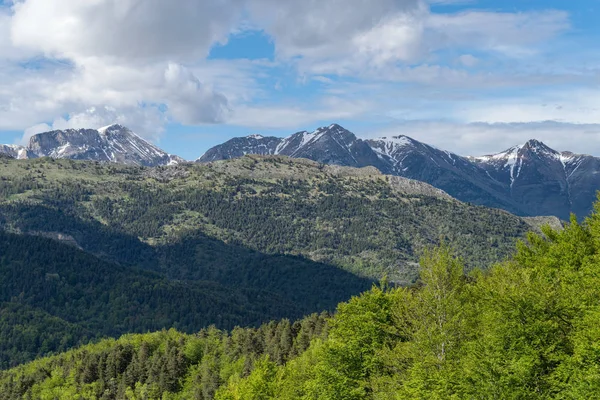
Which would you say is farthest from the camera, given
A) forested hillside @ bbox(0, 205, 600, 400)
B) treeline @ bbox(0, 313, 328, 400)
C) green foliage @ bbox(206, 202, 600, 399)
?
treeline @ bbox(0, 313, 328, 400)

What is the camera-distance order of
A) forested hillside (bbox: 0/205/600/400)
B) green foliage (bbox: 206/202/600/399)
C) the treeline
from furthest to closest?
the treeline → forested hillside (bbox: 0/205/600/400) → green foliage (bbox: 206/202/600/399)

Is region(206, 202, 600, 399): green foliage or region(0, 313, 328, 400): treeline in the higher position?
region(206, 202, 600, 399): green foliage

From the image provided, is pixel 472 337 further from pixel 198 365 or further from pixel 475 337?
pixel 198 365

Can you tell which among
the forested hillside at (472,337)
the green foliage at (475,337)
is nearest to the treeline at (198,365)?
the forested hillside at (472,337)

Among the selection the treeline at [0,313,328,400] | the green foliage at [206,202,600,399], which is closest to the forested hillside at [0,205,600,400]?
the green foliage at [206,202,600,399]

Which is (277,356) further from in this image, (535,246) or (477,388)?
(477,388)

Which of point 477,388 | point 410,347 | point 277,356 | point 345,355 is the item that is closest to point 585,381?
point 477,388

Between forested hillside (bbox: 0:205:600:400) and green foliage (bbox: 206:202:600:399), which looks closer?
green foliage (bbox: 206:202:600:399)

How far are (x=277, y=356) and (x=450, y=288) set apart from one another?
299 ft

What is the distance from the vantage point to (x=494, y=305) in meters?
62.3

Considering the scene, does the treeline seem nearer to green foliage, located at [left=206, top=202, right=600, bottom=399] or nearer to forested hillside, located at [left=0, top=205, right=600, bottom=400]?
forested hillside, located at [left=0, top=205, right=600, bottom=400]

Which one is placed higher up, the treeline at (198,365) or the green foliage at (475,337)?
Answer: the green foliage at (475,337)

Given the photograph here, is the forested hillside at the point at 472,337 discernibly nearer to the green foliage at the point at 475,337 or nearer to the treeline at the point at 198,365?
the green foliage at the point at 475,337

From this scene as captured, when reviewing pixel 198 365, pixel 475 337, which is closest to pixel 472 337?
pixel 475 337
